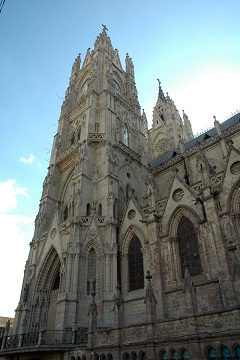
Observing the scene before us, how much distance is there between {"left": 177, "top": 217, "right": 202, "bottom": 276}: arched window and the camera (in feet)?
46.5

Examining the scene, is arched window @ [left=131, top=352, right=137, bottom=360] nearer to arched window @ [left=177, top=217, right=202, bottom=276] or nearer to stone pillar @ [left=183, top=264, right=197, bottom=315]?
stone pillar @ [left=183, top=264, right=197, bottom=315]

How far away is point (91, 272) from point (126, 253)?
8.17 ft

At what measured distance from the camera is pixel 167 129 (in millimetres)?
41812

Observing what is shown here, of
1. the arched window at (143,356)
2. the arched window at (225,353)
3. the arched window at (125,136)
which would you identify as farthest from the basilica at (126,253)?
the arched window at (125,136)

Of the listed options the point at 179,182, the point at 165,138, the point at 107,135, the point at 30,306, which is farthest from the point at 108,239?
the point at 165,138

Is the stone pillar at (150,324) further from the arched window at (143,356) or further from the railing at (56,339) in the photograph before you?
the railing at (56,339)

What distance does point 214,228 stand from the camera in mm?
12711

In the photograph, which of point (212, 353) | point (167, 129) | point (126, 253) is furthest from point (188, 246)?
point (167, 129)

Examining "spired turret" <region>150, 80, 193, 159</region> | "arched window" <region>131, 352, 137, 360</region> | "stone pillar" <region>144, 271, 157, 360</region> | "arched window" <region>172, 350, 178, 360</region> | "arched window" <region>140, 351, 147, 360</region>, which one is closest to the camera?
"arched window" <region>172, 350, 178, 360</region>

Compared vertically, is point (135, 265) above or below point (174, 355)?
above

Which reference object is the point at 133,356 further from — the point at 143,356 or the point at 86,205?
the point at 86,205

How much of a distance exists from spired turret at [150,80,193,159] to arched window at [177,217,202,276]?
78.7 ft

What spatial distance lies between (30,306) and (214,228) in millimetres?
13596

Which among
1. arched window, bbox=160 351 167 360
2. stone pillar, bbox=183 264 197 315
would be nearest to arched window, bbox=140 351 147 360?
arched window, bbox=160 351 167 360
